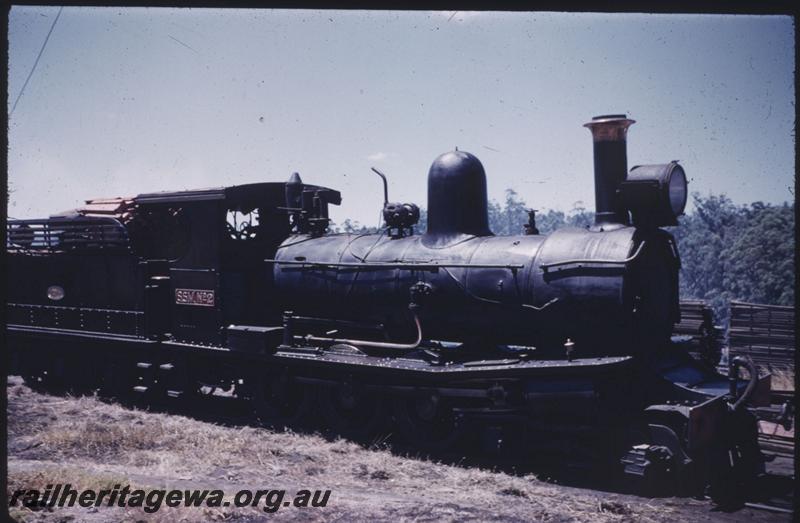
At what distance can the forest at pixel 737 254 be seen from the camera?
24.4m

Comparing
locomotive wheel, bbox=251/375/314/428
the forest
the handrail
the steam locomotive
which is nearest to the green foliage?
the forest

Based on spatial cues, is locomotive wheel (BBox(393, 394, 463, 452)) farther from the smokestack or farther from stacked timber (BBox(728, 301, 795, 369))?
stacked timber (BBox(728, 301, 795, 369))

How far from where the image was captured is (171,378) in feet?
34.3

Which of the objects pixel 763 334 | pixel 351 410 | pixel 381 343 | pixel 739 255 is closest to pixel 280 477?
pixel 351 410

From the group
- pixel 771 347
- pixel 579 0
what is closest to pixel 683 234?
pixel 771 347

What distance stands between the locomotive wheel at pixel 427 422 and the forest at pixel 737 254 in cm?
392

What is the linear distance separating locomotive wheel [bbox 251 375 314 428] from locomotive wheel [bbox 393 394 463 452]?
1.66 metres

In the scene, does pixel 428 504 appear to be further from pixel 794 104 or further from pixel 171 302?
pixel 171 302

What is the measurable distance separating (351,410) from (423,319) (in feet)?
5.98

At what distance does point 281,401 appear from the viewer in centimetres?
936

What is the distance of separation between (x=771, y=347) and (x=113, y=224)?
14199 millimetres

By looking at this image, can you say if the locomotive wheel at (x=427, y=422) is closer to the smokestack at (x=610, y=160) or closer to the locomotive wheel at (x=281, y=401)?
the locomotive wheel at (x=281, y=401)

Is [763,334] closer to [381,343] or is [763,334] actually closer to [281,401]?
[381,343]

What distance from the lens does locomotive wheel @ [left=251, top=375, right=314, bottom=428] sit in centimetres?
909
